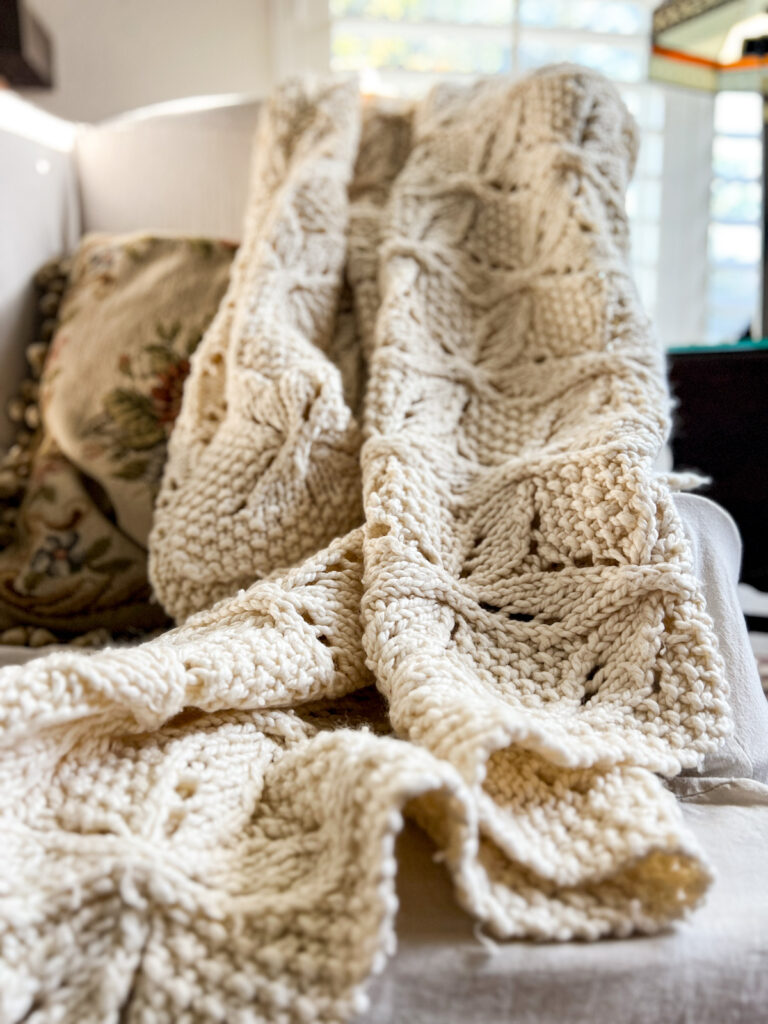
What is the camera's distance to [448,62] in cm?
142

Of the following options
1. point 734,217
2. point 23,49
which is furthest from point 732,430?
point 23,49

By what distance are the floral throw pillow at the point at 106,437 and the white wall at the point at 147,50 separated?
0.61m

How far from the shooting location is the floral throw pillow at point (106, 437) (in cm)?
82

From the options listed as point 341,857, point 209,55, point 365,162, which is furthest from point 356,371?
point 209,55

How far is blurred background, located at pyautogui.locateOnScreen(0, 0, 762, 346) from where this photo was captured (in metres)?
1.36

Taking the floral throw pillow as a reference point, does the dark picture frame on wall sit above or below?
above

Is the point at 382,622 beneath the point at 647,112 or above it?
beneath

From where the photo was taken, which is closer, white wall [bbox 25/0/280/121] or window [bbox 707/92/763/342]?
white wall [bbox 25/0/280/121]

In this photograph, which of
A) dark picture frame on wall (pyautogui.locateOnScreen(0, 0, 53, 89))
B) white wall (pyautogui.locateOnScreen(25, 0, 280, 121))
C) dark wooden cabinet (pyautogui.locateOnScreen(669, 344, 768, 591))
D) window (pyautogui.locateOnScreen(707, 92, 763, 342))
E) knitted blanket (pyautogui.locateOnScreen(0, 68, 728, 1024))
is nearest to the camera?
knitted blanket (pyautogui.locateOnScreen(0, 68, 728, 1024))

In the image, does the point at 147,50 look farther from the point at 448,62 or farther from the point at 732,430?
the point at 732,430

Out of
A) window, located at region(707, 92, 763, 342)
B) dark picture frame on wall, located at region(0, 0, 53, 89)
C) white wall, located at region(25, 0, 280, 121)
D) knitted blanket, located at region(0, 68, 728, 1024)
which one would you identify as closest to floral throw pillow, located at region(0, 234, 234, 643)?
knitted blanket, located at region(0, 68, 728, 1024)

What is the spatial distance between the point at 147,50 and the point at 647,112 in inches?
35.1

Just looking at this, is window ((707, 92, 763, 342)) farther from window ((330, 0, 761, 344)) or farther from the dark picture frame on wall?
the dark picture frame on wall

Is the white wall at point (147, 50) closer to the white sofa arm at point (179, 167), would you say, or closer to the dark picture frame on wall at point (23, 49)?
the dark picture frame on wall at point (23, 49)
